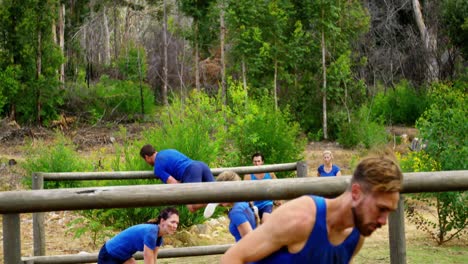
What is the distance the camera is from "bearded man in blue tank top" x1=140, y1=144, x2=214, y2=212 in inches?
324

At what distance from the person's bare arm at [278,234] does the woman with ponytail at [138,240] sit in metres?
3.44

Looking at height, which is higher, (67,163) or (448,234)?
(67,163)

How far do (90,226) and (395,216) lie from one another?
7294 mm

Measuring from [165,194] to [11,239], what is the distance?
66 centimetres

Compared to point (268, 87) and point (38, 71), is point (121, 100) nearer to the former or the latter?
point (38, 71)

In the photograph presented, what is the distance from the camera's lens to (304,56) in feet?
81.7

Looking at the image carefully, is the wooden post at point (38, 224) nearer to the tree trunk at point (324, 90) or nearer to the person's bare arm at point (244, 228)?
the person's bare arm at point (244, 228)

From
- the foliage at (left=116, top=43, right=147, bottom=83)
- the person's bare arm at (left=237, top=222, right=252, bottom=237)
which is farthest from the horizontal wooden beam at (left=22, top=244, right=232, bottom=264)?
the foliage at (left=116, top=43, right=147, bottom=83)

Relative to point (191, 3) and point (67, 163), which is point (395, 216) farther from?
point (191, 3)

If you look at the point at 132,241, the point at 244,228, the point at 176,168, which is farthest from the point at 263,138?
the point at 132,241

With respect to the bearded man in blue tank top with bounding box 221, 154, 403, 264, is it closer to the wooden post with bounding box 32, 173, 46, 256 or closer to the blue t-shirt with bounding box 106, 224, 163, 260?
the blue t-shirt with bounding box 106, 224, 163, 260

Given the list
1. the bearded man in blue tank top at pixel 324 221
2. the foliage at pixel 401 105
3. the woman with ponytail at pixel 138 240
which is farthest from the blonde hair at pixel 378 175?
the foliage at pixel 401 105

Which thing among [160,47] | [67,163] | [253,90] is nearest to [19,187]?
[67,163]

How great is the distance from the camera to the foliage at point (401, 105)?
27.7 meters
